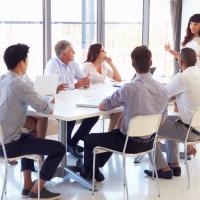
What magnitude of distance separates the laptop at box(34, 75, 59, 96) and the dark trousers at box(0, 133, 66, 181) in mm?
686

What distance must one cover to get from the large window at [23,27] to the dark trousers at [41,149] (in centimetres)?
227

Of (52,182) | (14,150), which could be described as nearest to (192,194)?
(52,182)

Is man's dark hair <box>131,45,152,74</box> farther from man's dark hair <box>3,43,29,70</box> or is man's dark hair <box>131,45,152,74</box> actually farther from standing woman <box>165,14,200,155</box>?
standing woman <box>165,14,200,155</box>

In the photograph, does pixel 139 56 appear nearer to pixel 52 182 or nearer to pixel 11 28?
pixel 52 182

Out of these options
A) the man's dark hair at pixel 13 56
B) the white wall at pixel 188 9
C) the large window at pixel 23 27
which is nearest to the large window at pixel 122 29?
the white wall at pixel 188 9

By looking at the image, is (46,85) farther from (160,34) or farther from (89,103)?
(160,34)

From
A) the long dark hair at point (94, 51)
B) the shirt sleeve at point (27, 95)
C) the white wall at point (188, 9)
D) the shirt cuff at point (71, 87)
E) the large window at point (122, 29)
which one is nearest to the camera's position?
the shirt sleeve at point (27, 95)

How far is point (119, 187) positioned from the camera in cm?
381

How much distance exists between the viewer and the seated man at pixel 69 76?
15.2 feet

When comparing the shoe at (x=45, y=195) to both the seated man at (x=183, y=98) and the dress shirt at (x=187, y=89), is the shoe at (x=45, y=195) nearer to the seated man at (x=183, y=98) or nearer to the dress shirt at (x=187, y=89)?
the seated man at (x=183, y=98)

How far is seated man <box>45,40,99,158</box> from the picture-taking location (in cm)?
462

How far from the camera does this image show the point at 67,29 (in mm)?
6102

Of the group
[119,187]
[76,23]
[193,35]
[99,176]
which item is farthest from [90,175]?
[76,23]

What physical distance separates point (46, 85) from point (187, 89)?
1280 millimetres
